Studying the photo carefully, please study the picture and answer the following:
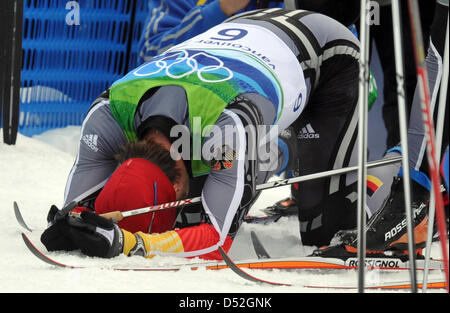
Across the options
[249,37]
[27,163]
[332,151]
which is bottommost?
[27,163]

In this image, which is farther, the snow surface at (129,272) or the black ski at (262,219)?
the black ski at (262,219)

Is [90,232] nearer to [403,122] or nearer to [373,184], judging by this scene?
[403,122]

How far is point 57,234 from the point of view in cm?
237

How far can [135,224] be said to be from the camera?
100 inches

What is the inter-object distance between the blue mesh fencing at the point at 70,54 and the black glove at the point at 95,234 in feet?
10.3

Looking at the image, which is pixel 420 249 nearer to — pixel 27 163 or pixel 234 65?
pixel 234 65

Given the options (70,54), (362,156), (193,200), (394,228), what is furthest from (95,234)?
(70,54)

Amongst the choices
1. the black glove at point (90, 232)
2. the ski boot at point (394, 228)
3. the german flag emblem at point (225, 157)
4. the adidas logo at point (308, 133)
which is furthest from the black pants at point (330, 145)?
the black glove at point (90, 232)

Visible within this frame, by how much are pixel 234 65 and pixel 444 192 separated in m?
0.81

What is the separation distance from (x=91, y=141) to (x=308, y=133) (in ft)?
3.06

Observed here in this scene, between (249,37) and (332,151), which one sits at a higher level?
(249,37)

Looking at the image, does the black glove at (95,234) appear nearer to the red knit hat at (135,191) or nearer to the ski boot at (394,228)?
the red knit hat at (135,191)

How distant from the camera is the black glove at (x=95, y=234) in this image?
7.44 ft

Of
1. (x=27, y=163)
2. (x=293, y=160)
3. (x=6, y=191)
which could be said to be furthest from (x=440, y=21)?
(x=27, y=163)
